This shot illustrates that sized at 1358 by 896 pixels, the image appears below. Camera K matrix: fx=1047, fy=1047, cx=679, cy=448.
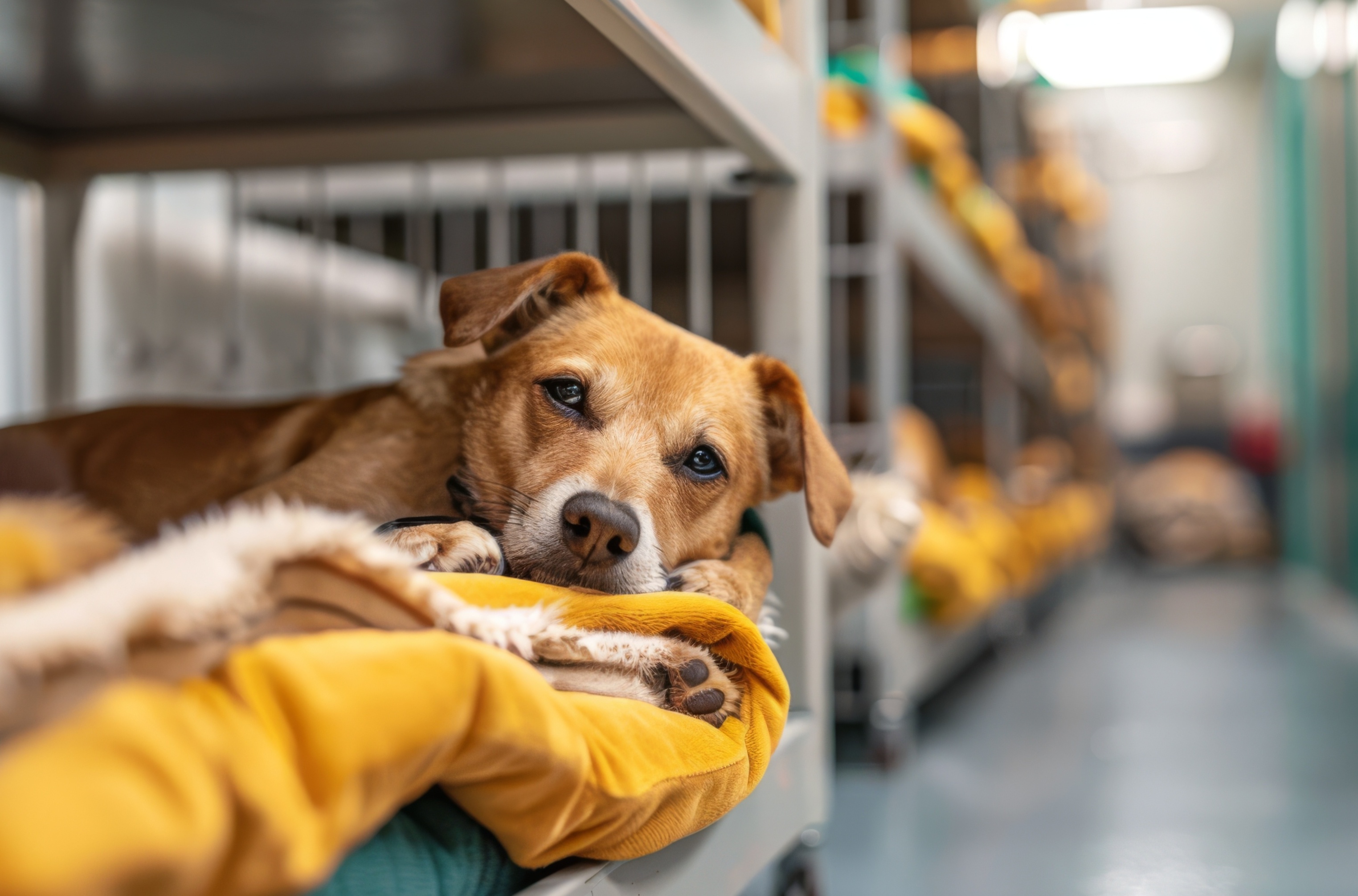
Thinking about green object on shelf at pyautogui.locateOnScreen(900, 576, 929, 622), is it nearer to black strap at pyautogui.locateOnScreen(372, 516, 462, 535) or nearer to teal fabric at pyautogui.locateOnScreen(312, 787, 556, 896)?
black strap at pyautogui.locateOnScreen(372, 516, 462, 535)

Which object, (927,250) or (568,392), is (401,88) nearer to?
(568,392)

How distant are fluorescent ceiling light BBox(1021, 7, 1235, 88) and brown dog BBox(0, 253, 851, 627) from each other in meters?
3.57

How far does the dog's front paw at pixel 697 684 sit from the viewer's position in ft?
2.38

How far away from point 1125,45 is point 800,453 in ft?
18.1

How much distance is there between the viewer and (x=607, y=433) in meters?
0.81

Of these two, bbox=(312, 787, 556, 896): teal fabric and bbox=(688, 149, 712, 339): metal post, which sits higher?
bbox=(688, 149, 712, 339): metal post

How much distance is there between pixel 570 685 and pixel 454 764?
0.54ft

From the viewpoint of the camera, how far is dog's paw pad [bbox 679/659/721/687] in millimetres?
730

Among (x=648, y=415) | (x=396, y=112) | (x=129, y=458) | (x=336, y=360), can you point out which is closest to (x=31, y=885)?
(x=648, y=415)

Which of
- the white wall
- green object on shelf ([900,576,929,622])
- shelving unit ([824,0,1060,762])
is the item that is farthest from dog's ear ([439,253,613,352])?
the white wall

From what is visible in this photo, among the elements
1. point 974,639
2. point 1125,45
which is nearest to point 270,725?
point 974,639

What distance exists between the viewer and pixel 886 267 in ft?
6.94

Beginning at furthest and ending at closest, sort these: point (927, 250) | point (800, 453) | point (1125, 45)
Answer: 1. point (1125, 45)
2. point (927, 250)
3. point (800, 453)

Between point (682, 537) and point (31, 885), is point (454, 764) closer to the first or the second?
point (31, 885)
